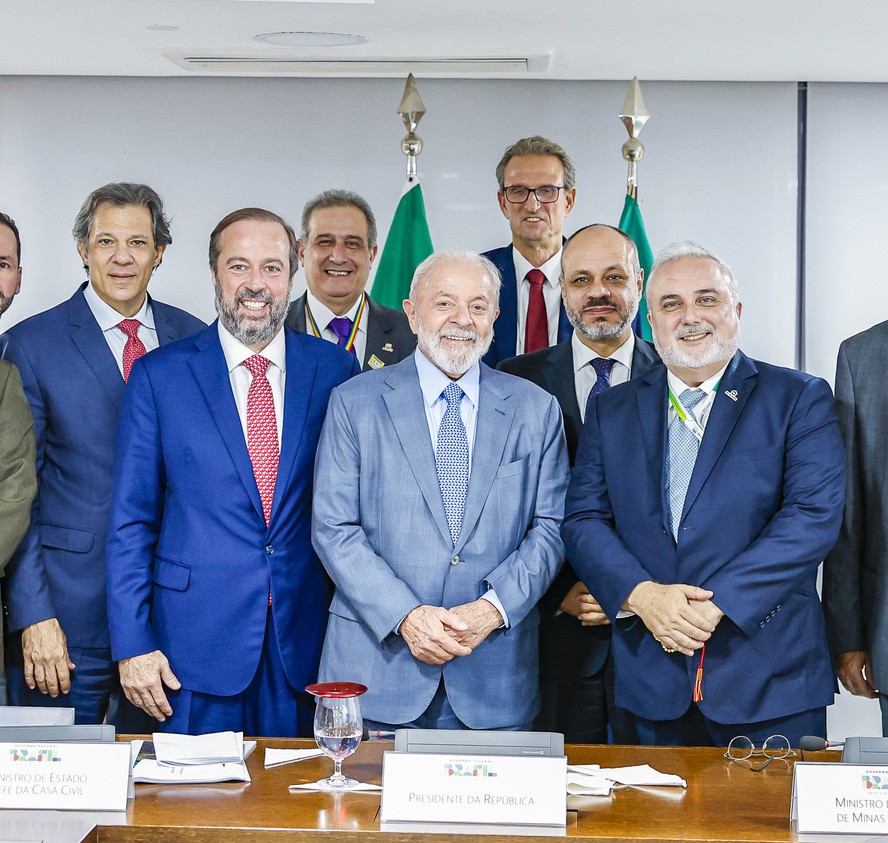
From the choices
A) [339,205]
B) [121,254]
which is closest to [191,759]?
[121,254]

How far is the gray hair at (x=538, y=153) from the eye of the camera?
4414mm

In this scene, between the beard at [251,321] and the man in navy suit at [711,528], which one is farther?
the beard at [251,321]

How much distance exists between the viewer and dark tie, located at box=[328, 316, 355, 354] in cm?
415

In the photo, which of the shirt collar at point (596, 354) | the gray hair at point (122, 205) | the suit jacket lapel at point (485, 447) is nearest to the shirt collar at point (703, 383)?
the suit jacket lapel at point (485, 447)

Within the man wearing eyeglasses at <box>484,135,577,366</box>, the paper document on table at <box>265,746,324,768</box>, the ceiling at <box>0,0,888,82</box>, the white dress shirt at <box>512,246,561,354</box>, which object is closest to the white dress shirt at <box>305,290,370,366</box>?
the man wearing eyeglasses at <box>484,135,577,366</box>

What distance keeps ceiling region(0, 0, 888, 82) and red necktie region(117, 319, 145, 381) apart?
100cm

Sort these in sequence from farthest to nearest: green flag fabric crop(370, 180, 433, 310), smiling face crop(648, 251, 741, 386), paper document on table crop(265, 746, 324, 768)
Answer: green flag fabric crop(370, 180, 433, 310)
smiling face crop(648, 251, 741, 386)
paper document on table crop(265, 746, 324, 768)

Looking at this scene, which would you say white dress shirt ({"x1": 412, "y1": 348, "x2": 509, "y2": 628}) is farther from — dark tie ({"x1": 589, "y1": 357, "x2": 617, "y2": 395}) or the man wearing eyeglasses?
the man wearing eyeglasses

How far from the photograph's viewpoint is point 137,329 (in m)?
3.74

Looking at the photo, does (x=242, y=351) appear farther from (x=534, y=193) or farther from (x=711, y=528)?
(x=534, y=193)

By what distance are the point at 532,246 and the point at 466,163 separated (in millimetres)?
515

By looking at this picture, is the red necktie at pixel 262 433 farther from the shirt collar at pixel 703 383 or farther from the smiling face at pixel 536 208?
the smiling face at pixel 536 208

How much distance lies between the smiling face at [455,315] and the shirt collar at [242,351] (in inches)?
15.8

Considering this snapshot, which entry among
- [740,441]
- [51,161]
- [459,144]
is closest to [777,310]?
[459,144]
